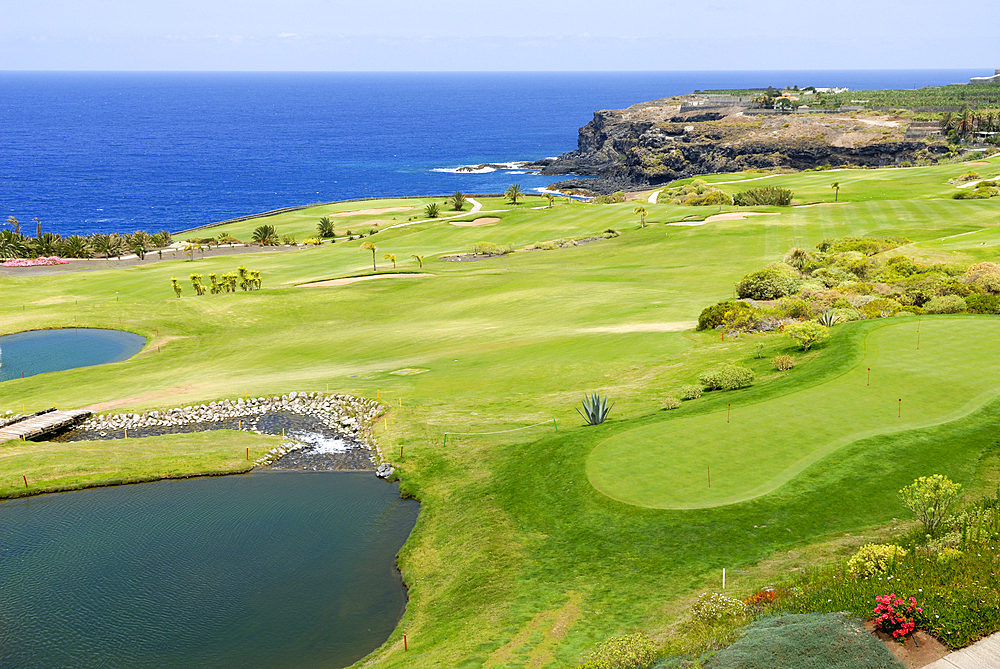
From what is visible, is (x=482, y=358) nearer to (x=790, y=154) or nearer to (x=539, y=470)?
(x=539, y=470)

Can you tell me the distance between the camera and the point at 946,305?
34.8m

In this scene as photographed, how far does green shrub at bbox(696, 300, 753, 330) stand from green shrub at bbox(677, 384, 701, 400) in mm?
11528

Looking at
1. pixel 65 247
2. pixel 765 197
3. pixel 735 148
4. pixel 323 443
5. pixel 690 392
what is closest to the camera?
pixel 690 392

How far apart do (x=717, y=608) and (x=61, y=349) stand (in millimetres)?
48099

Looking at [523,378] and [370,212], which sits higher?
[370,212]

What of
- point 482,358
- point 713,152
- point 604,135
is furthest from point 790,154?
point 482,358

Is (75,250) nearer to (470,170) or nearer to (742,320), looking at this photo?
(742,320)

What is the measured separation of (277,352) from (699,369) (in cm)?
2645

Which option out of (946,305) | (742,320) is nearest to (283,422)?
(742,320)

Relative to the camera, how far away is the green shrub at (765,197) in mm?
86062

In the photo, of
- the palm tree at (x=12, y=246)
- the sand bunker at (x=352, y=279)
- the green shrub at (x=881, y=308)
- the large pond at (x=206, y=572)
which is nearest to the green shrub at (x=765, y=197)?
the sand bunker at (x=352, y=279)

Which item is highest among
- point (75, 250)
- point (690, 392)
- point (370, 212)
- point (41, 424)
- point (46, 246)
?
point (46, 246)

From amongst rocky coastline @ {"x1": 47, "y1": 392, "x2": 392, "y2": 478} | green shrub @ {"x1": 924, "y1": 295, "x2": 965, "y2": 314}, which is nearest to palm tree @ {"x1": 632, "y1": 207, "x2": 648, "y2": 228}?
green shrub @ {"x1": 924, "y1": 295, "x2": 965, "y2": 314}

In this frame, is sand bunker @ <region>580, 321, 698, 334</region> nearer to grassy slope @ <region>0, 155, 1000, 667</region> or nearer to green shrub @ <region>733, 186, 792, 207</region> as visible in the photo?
grassy slope @ <region>0, 155, 1000, 667</region>
